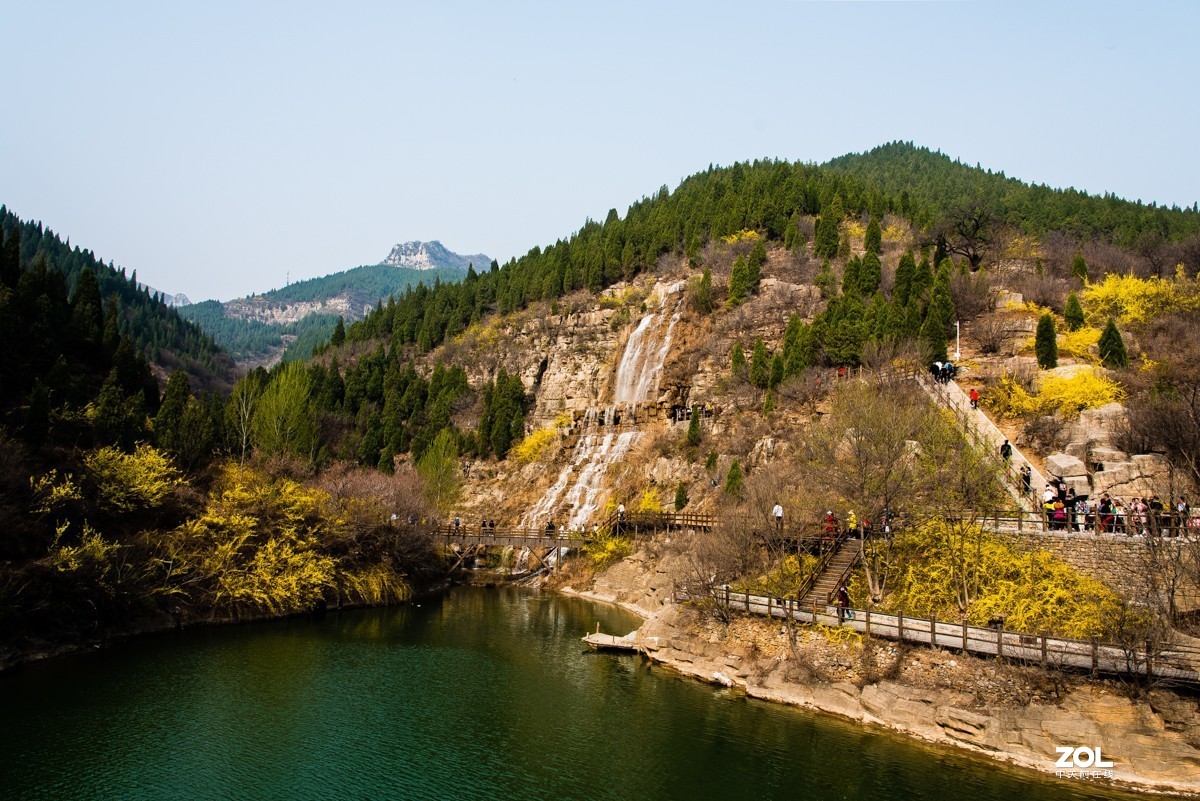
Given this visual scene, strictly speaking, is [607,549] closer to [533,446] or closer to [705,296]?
[533,446]

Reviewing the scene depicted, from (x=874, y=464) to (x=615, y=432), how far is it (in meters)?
36.9

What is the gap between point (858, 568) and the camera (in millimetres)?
30391

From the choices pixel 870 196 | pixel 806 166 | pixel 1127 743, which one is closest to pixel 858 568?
pixel 1127 743

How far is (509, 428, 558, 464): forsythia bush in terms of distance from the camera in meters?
68.8

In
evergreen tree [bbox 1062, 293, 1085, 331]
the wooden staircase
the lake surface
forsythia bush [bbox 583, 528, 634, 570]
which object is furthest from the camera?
forsythia bush [bbox 583, 528, 634, 570]

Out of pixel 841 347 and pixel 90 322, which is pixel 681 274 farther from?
pixel 90 322

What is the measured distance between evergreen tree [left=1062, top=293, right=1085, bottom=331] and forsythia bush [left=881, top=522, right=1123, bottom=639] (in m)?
26.6

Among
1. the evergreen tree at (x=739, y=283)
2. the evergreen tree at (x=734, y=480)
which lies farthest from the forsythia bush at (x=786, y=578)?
the evergreen tree at (x=739, y=283)

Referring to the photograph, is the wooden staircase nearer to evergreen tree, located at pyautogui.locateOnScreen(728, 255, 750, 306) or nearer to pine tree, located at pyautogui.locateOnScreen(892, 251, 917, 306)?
pine tree, located at pyautogui.locateOnScreen(892, 251, 917, 306)

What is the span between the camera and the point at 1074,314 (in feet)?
153

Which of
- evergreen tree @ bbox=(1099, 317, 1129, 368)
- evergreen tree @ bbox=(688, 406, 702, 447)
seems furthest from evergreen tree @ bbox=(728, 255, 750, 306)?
evergreen tree @ bbox=(1099, 317, 1129, 368)

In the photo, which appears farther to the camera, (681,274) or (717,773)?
(681,274)

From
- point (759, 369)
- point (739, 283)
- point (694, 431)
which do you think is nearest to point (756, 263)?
Result: point (739, 283)

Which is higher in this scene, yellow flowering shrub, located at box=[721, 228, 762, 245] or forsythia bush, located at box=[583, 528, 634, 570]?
yellow flowering shrub, located at box=[721, 228, 762, 245]
